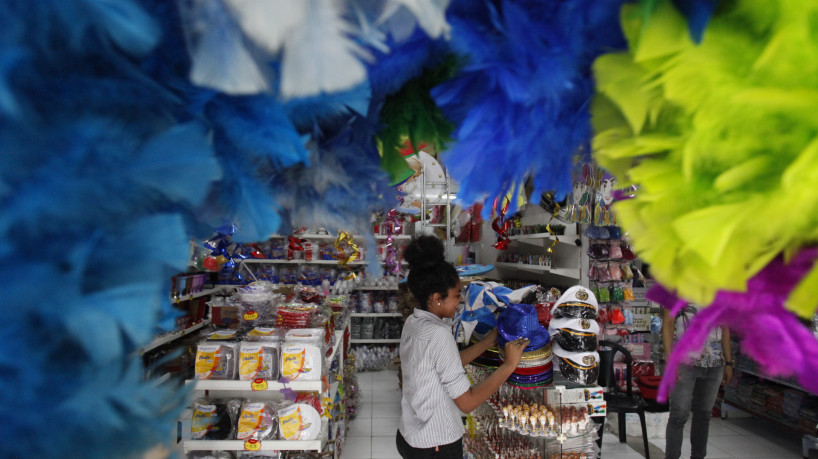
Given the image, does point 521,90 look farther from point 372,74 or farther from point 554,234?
point 554,234

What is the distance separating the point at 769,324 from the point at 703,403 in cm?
353

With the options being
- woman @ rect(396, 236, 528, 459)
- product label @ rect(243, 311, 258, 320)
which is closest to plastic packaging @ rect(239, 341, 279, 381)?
product label @ rect(243, 311, 258, 320)

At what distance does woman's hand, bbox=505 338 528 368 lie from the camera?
1.88m

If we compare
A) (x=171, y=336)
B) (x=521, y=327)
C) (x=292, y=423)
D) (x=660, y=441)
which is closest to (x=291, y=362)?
(x=292, y=423)

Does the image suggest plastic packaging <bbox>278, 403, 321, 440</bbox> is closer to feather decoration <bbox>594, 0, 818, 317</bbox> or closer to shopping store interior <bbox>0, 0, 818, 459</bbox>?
shopping store interior <bbox>0, 0, 818, 459</bbox>

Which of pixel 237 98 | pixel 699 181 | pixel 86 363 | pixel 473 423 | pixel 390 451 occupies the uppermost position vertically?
pixel 237 98

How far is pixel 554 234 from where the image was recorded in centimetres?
442

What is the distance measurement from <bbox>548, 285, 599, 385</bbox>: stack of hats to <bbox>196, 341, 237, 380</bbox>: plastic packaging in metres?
1.53

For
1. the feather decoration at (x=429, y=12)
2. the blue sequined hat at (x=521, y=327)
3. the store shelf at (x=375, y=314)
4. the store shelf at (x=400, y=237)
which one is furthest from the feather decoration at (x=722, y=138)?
the store shelf at (x=375, y=314)

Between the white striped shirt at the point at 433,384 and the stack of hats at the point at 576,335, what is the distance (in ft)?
2.02

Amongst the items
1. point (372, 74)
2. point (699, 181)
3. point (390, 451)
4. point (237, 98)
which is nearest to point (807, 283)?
point (699, 181)

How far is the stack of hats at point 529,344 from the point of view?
2.03m

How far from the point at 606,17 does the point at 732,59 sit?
5.2 inches

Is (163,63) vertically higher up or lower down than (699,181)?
higher up
